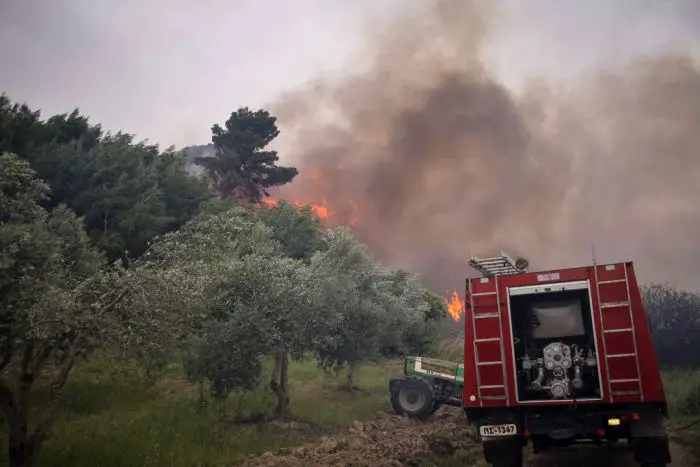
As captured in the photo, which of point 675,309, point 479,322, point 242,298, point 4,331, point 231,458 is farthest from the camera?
point 675,309

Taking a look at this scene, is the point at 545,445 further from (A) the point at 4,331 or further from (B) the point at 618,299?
(A) the point at 4,331

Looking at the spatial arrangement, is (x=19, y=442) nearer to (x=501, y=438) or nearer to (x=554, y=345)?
(x=501, y=438)

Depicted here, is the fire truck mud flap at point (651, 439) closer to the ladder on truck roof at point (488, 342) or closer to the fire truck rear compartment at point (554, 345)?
the fire truck rear compartment at point (554, 345)

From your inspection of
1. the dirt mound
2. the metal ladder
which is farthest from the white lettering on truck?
the dirt mound

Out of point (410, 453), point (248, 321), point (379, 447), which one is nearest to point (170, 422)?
point (248, 321)

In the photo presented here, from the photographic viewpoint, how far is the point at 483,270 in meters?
13.2

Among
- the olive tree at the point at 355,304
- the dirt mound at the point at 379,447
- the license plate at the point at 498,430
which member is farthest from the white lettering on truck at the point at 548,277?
the olive tree at the point at 355,304

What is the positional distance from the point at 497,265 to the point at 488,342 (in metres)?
2.97

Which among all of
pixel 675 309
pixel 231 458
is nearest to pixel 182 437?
pixel 231 458

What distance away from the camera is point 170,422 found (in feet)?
52.5

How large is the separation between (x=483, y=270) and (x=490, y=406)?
3.91 metres

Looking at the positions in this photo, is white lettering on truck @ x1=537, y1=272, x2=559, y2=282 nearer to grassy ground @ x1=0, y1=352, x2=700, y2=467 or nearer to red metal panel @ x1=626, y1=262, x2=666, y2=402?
red metal panel @ x1=626, y1=262, x2=666, y2=402

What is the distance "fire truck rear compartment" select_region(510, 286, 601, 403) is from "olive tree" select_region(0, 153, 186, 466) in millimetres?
7454

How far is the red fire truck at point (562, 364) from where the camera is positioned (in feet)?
31.7
